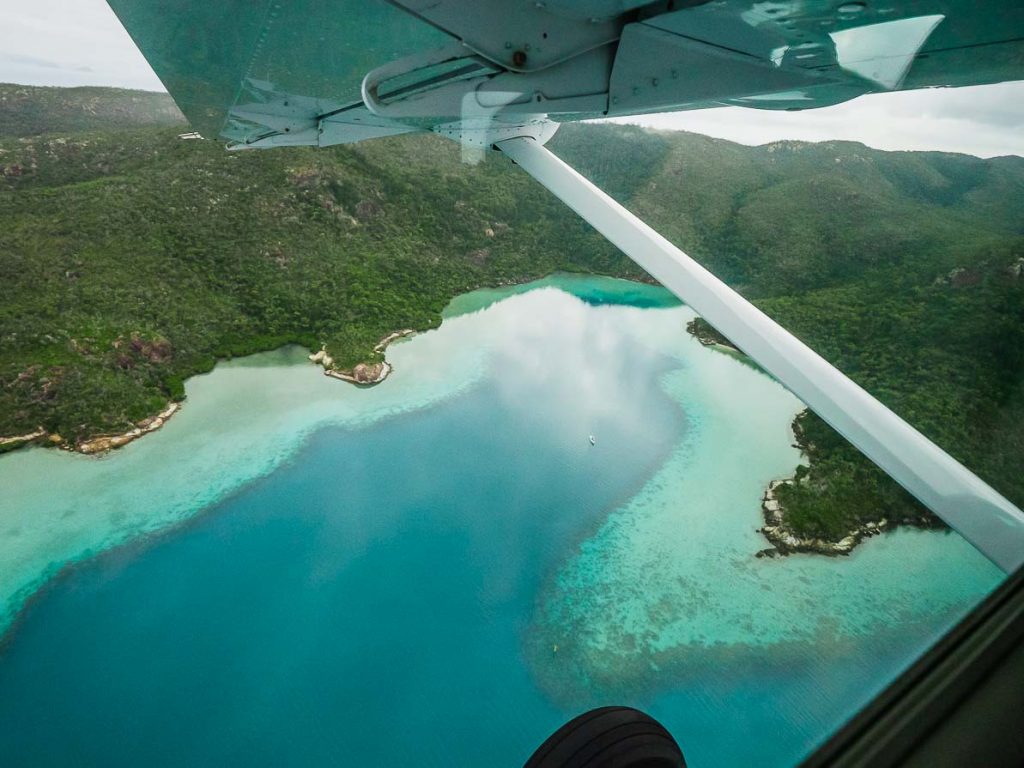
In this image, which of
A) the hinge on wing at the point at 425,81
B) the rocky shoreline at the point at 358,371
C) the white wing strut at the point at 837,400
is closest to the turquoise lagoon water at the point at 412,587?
the rocky shoreline at the point at 358,371

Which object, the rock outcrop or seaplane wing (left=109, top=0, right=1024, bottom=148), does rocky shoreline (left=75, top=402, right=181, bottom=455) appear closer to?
the rock outcrop

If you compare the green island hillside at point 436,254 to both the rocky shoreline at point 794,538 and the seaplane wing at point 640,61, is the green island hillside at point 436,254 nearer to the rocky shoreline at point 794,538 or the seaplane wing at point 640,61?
the rocky shoreline at point 794,538

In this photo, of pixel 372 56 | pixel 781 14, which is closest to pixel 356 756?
pixel 372 56

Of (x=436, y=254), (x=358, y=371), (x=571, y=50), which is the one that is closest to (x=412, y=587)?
(x=358, y=371)

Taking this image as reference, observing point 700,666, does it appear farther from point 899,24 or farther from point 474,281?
point 474,281

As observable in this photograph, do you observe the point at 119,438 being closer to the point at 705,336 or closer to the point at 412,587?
the point at 412,587

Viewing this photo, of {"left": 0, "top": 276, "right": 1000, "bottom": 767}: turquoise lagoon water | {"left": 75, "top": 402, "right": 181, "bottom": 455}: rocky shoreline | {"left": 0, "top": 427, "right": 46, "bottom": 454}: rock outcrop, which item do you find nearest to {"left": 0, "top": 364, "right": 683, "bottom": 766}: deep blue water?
{"left": 0, "top": 276, "right": 1000, "bottom": 767}: turquoise lagoon water
